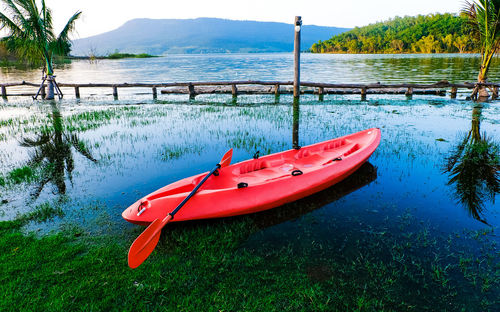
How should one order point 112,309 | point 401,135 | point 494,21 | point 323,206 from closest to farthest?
point 112,309 → point 323,206 → point 401,135 → point 494,21

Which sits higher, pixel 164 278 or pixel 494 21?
pixel 494 21

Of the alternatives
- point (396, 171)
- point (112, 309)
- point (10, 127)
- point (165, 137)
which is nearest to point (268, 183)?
point (112, 309)

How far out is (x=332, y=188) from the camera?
21.7 feet

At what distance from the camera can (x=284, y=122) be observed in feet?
40.6

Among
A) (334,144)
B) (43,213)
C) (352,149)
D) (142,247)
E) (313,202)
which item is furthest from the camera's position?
(334,144)

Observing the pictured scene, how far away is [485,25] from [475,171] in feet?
39.9

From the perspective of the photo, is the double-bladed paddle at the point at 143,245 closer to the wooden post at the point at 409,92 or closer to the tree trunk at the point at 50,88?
the wooden post at the point at 409,92

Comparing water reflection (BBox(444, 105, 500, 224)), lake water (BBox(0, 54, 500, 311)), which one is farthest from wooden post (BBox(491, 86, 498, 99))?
water reflection (BBox(444, 105, 500, 224))

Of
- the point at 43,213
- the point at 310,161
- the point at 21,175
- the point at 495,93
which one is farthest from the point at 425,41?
the point at 43,213

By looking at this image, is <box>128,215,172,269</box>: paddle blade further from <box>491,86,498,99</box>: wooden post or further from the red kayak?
<box>491,86,498,99</box>: wooden post

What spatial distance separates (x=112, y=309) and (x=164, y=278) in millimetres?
679

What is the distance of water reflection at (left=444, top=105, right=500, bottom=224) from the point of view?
5.94m

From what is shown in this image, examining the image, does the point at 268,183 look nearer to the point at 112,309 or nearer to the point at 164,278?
the point at 164,278

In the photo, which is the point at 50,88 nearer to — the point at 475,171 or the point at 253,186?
the point at 253,186
